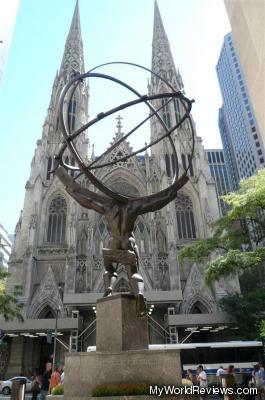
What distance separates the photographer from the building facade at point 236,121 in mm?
72875

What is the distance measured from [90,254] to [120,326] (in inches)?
995

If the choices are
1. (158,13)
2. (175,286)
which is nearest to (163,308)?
(175,286)

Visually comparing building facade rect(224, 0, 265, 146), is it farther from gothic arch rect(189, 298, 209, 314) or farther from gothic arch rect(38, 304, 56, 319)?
gothic arch rect(38, 304, 56, 319)

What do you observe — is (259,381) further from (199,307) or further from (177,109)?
(177,109)

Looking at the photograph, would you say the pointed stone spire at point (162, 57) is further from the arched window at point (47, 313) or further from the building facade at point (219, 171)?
the building facade at point (219, 171)

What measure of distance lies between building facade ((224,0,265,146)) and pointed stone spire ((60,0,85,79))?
149 feet

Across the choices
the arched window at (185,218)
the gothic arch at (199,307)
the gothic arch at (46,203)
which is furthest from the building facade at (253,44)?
the gothic arch at (46,203)

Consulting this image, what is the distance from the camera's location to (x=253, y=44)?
450cm

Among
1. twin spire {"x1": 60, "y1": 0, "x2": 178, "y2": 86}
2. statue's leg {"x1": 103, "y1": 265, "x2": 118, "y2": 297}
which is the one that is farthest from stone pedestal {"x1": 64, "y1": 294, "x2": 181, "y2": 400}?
twin spire {"x1": 60, "y1": 0, "x2": 178, "y2": 86}

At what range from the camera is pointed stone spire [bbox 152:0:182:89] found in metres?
46.5

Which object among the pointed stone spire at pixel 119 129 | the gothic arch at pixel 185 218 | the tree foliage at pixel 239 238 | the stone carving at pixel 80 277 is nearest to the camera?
the tree foliage at pixel 239 238

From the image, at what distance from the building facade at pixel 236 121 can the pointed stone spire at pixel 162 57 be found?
25538mm

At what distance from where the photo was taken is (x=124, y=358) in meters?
5.75

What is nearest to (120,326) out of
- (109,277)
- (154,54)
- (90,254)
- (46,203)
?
(109,277)
